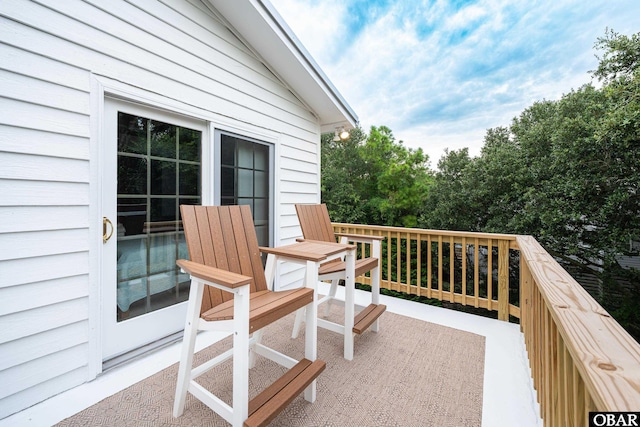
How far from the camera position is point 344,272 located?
95.0 inches

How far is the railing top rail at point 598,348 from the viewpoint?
0.46 meters

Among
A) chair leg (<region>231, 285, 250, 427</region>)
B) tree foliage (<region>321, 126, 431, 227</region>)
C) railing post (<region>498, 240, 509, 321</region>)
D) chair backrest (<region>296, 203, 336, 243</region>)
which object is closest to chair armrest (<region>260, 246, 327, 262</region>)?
chair leg (<region>231, 285, 250, 427</region>)

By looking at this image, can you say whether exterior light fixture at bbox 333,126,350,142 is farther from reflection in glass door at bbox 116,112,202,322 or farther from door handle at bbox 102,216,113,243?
door handle at bbox 102,216,113,243

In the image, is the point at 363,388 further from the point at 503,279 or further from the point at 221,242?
the point at 503,279

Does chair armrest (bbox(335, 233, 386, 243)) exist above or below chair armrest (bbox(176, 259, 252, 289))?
above

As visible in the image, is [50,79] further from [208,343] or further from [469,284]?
[469,284]

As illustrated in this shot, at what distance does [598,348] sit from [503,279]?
2709 mm

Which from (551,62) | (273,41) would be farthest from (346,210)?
(273,41)

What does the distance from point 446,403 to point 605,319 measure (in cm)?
131

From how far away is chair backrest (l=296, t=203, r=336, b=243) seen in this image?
2709 millimetres

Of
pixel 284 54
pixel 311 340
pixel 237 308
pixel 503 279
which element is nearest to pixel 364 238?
pixel 311 340

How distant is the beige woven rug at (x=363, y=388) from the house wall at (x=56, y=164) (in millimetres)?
423

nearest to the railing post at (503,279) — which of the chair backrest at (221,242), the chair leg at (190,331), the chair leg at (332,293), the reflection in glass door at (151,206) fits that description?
the chair leg at (332,293)

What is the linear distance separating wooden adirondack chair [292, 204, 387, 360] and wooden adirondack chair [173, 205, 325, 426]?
1.70ft
